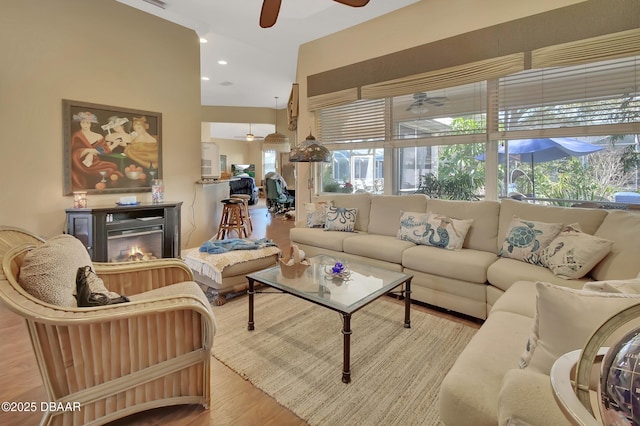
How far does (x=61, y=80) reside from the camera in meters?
3.34

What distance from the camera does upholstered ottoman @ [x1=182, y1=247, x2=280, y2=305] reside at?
9.27 feet

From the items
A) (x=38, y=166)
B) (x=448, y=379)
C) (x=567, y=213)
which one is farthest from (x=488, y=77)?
(x=38, y=166)

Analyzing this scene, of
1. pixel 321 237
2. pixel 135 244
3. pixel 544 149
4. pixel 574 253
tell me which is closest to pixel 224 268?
pixel 321 237

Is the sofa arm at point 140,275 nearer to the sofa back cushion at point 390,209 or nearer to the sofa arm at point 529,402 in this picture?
the sofa arm at point 529,402

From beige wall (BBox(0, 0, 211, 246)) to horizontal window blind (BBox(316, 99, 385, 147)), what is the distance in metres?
2.07

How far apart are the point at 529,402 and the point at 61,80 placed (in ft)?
14.9

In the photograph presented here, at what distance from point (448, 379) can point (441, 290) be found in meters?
1.70

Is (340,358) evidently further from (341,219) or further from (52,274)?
(341,219)

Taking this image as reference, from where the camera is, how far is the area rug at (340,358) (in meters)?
1.63

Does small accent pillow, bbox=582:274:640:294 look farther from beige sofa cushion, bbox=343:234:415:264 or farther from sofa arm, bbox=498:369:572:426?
beige sofa cushion, bbox=343:234:415:264

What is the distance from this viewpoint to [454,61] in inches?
134

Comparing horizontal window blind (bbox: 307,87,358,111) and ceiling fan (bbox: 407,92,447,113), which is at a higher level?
horizontal window blind (bbox: 307,87,358,111)

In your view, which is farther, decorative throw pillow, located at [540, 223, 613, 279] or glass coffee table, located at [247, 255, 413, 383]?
decorative throw pillow, located at [540, 223, 613, 279]

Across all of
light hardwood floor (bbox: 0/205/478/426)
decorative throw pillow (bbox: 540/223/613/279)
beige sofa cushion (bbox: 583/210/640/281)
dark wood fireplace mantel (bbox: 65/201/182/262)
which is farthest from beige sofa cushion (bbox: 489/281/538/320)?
dark wood fireplace mantel (bbox: 65/201/182/262)
